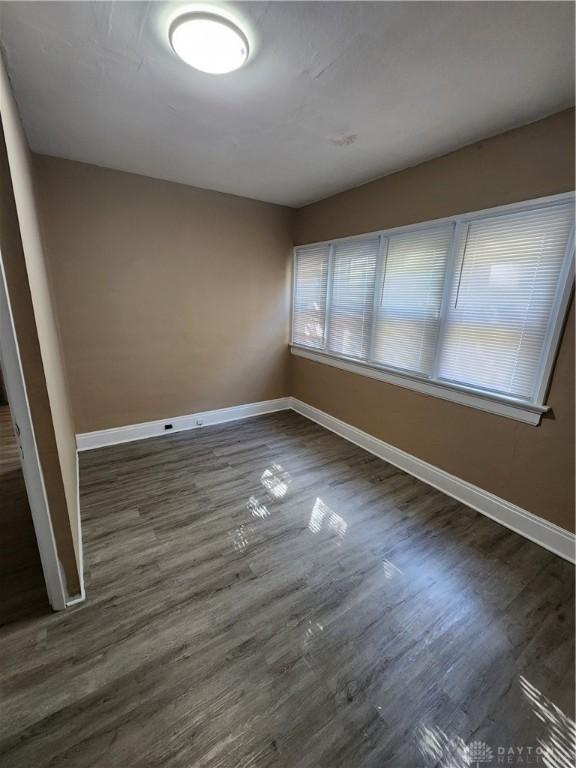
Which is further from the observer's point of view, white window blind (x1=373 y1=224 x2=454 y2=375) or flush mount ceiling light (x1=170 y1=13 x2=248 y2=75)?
white window blind (x1=373 y1=224 x2=454 y2=375)

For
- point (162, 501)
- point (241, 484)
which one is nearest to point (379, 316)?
point (241, 484)

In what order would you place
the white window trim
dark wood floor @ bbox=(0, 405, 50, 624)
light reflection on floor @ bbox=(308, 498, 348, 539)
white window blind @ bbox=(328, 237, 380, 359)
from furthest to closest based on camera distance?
white window blind @ bbox=(328, 237, 380, 359), light reflection on floor @ bbox=(308, 498, 348, 539), the white window trim, dark wood floor @ bbox=(0, 405, 50, 624)

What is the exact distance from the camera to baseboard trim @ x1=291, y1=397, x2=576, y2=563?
202cm

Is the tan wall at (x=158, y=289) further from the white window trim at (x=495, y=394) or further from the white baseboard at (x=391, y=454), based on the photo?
the white window trim at (x=495, y=394)

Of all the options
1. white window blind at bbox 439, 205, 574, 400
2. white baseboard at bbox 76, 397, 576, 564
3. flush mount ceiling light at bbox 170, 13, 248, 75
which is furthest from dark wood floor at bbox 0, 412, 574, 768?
flush mount ceiling light at bbox 170, 13, 248, 75

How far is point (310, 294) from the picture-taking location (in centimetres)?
389

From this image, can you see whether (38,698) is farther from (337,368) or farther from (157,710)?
(337,368)

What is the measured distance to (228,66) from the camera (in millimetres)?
1446

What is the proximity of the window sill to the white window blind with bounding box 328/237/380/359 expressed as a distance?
0.15 metres

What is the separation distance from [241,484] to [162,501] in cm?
63

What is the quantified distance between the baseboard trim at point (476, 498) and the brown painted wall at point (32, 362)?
2.59 metres

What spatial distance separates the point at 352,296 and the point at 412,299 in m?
0.76

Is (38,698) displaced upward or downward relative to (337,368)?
downward

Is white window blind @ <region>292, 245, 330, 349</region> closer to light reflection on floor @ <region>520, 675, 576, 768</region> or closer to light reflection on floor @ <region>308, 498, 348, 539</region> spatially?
light reflection on floor @ <region>308, 498, 348, 539</region>
